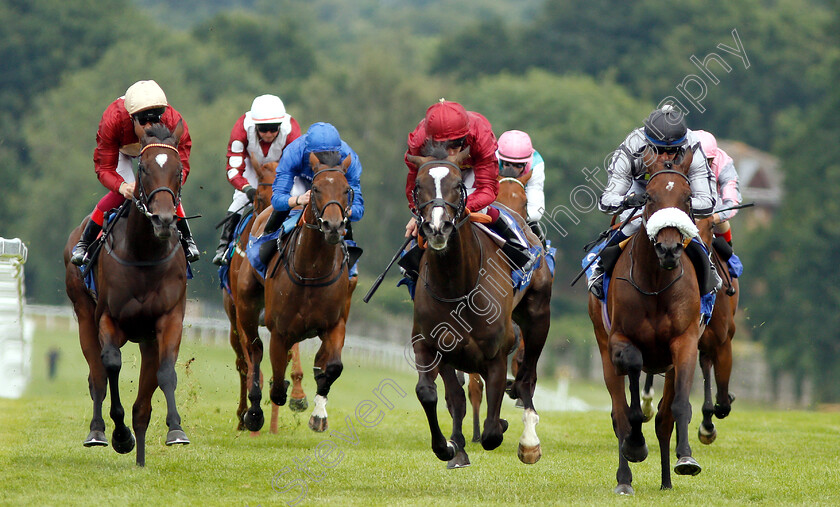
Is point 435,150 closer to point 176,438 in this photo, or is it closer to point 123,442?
point 176,438

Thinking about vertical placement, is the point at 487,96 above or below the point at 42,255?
above

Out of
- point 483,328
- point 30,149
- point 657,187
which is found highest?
point 30,149

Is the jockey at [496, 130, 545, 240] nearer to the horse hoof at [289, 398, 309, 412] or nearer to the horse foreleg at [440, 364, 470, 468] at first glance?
the horse hoof at [289, 398, 309, 412]

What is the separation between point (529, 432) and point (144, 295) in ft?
10.8

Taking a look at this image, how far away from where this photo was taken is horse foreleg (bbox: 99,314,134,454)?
1045 cm

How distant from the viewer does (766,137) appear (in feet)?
244

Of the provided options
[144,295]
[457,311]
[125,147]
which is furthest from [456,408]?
[125,147]

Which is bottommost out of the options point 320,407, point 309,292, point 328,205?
point 320,407

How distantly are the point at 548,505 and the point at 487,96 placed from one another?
51.4 meters

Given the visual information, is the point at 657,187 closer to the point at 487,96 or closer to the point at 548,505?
the point at 548,505

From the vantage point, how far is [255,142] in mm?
13789

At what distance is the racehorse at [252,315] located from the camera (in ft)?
41.0

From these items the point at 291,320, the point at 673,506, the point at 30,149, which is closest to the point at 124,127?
the point at 291,320

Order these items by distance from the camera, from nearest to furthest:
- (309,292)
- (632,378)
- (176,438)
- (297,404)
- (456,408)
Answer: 1. (632,378)
2. (176,438)
3. (456,408)
4. (309,292)
5. (297,404)
